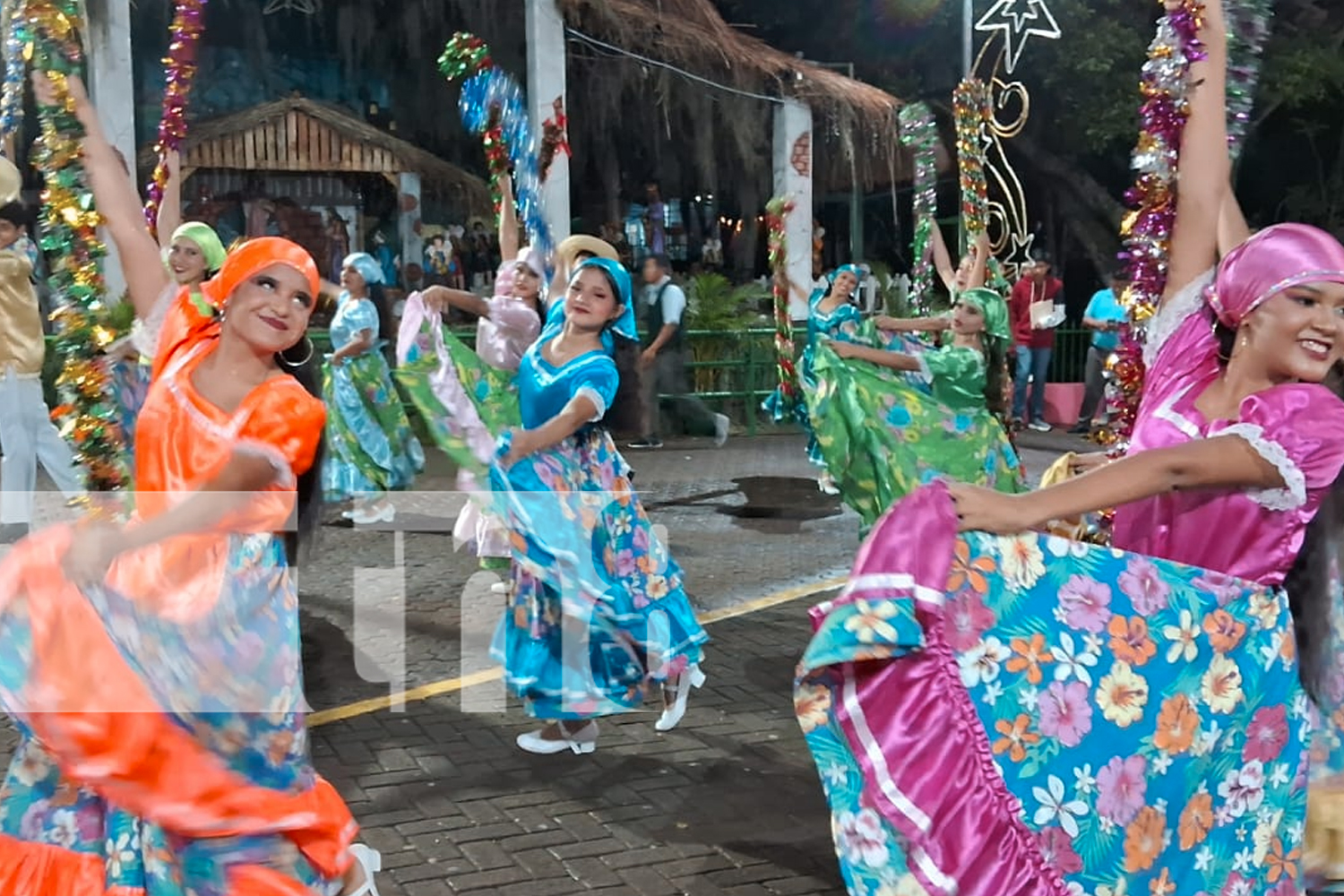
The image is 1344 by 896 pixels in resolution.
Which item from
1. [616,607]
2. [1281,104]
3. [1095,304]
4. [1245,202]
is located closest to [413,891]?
[616,607]

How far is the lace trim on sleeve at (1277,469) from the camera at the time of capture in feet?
8.84

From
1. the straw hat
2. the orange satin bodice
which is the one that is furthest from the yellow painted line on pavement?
the orange satin bodice

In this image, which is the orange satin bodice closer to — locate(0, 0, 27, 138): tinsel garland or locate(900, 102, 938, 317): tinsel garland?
locate(0, 0, 27, 138): tinsel garland

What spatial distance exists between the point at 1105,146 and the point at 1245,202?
394 centimetres

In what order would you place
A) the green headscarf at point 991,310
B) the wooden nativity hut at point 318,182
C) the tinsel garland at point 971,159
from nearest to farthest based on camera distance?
the green headscarf at point 991,310 < the tinsel garland at point 971,159 < the wooden nativity hut at point 318,182

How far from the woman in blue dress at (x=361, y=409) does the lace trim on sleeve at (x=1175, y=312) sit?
255 inches

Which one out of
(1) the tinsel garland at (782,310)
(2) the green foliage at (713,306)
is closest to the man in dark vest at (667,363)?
(2) the green foliage at (713,306)

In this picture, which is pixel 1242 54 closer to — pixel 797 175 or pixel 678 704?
pixel 678 704

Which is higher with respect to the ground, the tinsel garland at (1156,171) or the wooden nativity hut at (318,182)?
the wooden nativity hut at (318,182)

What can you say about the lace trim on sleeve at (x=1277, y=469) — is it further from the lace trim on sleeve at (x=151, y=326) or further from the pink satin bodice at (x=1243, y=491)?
the lace trim on sleeve at (x=151, y=326)

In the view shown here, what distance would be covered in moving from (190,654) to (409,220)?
42.7ft

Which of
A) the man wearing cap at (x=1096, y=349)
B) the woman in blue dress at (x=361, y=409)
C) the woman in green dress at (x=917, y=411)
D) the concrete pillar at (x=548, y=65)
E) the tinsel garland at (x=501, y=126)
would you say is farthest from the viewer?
the concrete pillar at (x=548, y=65)

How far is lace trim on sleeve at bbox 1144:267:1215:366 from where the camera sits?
334 centimetres

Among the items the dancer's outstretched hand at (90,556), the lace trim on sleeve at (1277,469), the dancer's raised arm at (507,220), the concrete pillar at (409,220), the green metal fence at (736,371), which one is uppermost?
the concrete pillar at (409,220)
